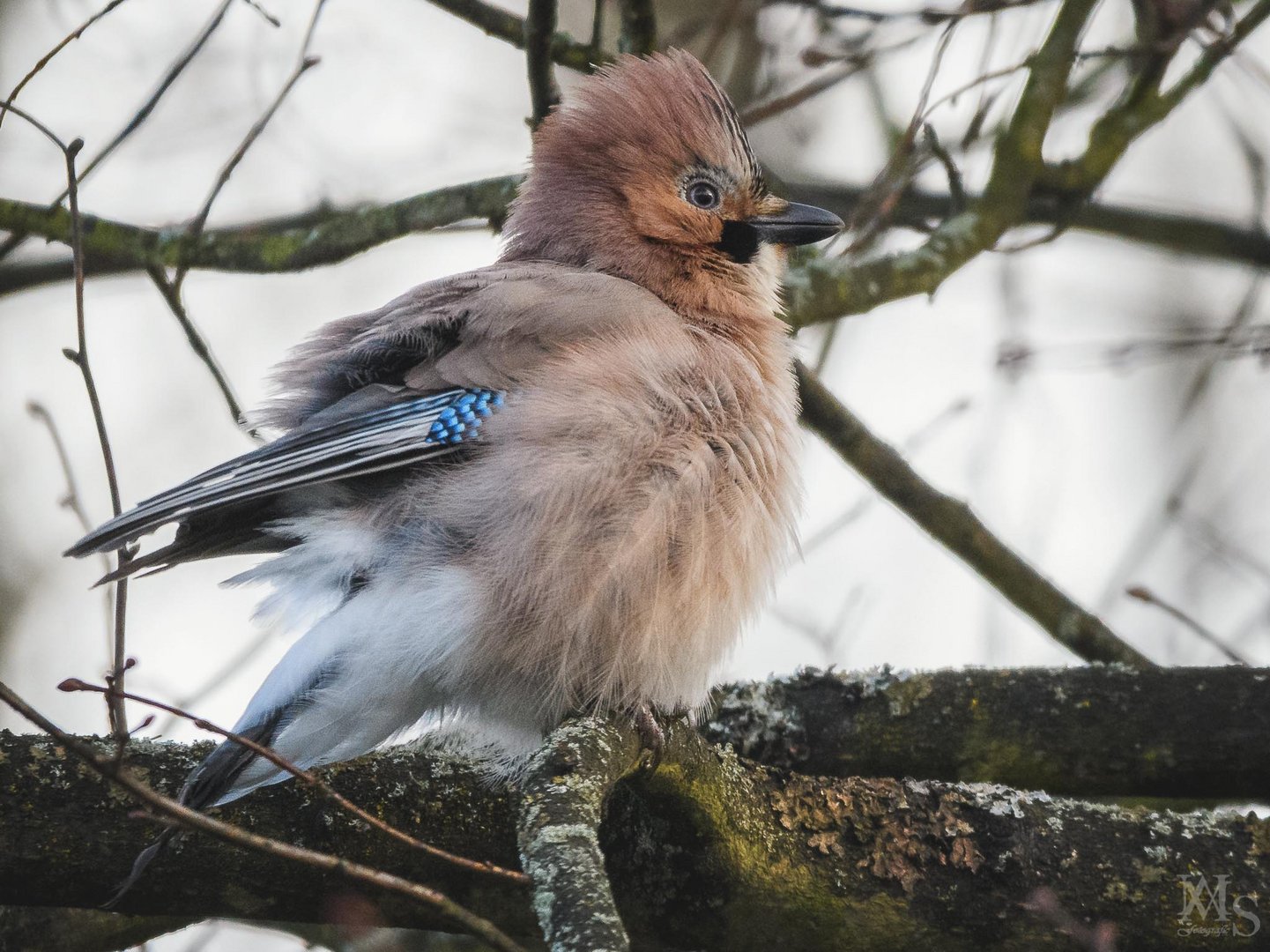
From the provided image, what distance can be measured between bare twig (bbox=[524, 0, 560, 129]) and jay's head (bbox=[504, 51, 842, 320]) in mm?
56

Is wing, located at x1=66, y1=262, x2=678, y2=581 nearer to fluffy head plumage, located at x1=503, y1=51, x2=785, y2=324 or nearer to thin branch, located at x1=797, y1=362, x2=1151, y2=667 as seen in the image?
fluffy head plumage, located at x1=503, y1=51, x2=785, y2=324

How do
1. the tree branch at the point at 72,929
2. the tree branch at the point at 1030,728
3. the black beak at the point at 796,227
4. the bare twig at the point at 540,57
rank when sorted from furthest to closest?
1. the black beak at the point at 796,227
2. the bare twig at the point at 540,57
3. the tree branch at the point at 1030,728
4. the tree branch at the point at 72,929

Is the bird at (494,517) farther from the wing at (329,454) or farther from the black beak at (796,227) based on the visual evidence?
the black beak at (796,227)

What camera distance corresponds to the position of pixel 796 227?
4.54 meters

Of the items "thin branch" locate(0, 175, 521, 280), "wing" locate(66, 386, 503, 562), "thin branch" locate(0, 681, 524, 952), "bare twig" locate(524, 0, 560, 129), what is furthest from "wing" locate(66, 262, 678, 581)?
"thin branch" locate(0, 681, 524, 952)

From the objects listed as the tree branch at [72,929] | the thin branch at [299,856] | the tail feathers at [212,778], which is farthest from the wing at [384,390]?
the thin branch at [299,856]

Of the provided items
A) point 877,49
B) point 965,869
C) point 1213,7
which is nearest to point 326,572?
point 965,869

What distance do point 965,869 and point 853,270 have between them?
2.22 m

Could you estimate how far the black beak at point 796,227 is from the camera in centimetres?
454

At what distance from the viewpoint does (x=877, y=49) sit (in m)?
4.57

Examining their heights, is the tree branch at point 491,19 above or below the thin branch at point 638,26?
below

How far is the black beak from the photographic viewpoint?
454cm

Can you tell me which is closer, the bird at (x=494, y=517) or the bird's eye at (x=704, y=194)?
the bird at (x=494, y=517)

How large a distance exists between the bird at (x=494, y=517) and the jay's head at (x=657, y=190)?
434mm
